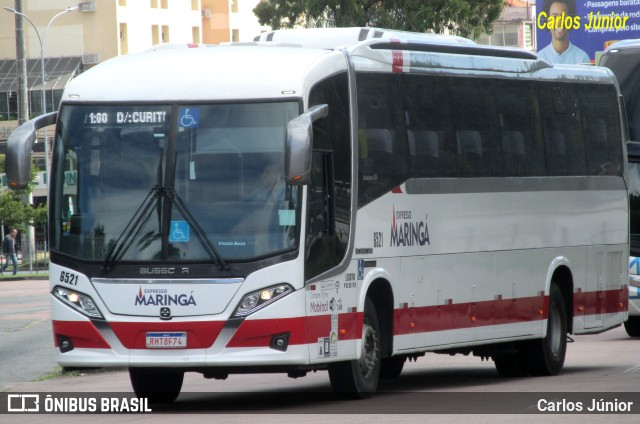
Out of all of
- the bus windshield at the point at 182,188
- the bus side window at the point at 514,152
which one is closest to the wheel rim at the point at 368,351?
the bus windshield at the point at 182,188

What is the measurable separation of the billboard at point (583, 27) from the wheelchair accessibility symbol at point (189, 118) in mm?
36591

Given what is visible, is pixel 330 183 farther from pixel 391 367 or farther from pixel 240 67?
pixel 391 367

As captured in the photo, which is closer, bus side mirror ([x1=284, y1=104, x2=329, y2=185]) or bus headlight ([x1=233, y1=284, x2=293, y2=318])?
bus side mirror ([x1=284, y1=104, x2=329, y2=185])

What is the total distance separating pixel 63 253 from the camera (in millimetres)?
14422

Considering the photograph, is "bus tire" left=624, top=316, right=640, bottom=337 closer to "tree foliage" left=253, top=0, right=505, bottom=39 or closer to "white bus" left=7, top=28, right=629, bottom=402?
"white bus" left=7, top=28, right=629, bottom=402

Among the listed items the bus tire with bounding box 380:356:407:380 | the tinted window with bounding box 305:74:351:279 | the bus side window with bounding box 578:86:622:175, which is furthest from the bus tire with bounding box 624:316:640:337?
the tinted window with bounding box 305:74:351:279

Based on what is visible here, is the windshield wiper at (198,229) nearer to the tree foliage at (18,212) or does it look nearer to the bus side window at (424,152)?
the bus side window at (424,152)

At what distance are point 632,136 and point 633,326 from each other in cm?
314

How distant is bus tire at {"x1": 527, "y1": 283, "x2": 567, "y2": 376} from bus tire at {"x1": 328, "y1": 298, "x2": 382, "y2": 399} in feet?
12.9

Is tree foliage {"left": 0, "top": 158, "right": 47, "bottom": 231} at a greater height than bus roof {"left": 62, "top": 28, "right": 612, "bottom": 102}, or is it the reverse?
bus roof {"left": 62, "top": 28, "right": 612, "bottom": 102}

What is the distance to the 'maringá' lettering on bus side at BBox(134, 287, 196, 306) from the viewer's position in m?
13.9

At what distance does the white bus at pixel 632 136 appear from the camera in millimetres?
25875

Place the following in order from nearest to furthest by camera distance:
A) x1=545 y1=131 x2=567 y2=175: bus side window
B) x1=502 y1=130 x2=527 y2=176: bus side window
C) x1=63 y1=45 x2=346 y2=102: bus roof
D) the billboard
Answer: x1=63 y1=45 x2=346 y2=102: bus roof
x1=502 y1=130 x2=527 y2=176: bus side window
x1=545 y1=131 x2=567 y2=175: bus side window
the billboard

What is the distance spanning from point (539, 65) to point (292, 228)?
6.42 meters
